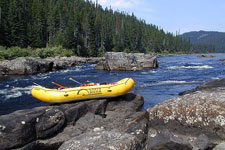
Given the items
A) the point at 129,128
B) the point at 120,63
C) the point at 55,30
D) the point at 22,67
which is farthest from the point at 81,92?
the point at 55,30

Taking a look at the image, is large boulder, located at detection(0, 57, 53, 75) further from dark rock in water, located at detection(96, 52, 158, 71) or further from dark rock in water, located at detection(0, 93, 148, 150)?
dark rock in water, located at detection(0, 93, 148, 150)

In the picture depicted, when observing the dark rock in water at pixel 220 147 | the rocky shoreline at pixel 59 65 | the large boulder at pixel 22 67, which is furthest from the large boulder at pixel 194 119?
the large boulder at pixel 22 67

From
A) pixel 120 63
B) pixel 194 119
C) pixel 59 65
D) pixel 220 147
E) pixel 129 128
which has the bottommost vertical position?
pixel 129 128

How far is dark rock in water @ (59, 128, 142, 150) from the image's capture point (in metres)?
3.66

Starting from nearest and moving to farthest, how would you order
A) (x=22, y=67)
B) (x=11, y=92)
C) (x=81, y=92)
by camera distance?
(x=81, y=92)
(x=11, y=92)
(x=22, y=67)

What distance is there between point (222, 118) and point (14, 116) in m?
5.82

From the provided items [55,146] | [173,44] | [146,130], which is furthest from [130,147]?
[173,44]


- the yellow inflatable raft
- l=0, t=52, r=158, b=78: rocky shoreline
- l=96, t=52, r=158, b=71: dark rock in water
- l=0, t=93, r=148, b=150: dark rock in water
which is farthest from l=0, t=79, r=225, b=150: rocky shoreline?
l=96, t=52, r=158, b=71: dark rock in water

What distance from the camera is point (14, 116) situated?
5.59m

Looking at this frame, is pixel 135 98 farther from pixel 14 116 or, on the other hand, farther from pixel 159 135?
pixel 14 116

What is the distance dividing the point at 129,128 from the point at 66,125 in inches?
83.6

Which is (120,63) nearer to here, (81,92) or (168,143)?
(81,92)

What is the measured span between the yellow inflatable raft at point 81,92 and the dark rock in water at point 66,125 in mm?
365

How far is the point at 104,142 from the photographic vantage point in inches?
149
